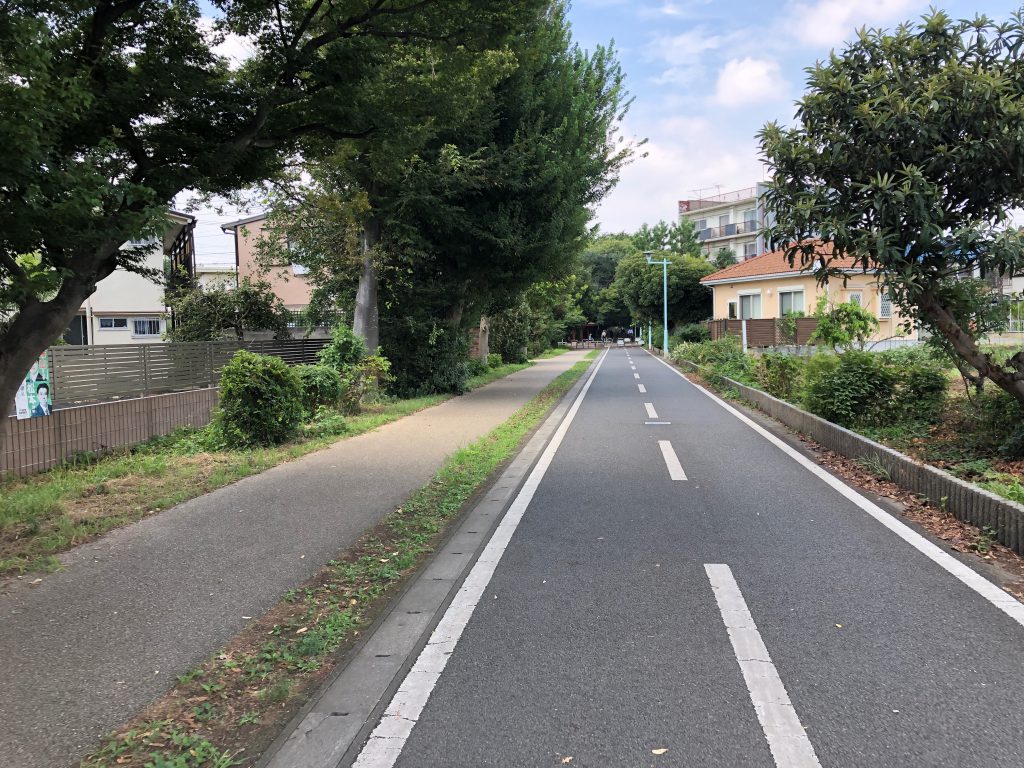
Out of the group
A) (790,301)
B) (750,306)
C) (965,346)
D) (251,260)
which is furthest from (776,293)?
(965,346)

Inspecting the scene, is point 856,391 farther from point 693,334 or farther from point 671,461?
point 693,334

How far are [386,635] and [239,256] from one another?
29314 millimetres

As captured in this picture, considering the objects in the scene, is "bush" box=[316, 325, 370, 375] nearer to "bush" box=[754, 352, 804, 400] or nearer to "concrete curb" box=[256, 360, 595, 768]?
"concrete curb" box=[256, 360, 595, 768]

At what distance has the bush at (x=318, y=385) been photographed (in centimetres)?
1211

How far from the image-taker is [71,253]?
5547 millimetres

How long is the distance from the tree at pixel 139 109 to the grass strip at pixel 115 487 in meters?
1.22

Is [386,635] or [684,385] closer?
[386,635]

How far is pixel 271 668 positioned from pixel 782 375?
43.0ft

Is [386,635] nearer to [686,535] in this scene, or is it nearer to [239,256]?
[686,535]

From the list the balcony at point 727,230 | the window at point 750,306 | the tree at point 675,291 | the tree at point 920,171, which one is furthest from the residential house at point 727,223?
the tree at point 920,171

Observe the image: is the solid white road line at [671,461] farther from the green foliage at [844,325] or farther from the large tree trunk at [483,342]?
the large tree trunk at [483,342]

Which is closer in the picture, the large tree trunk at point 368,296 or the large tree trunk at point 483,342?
the large tree trunk at point 368,296

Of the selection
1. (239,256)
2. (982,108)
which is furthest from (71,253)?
(239,256)

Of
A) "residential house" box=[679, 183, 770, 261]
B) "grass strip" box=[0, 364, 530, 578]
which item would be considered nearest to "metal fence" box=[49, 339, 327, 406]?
"grass strip" box=[0, 364, 530, 578]
